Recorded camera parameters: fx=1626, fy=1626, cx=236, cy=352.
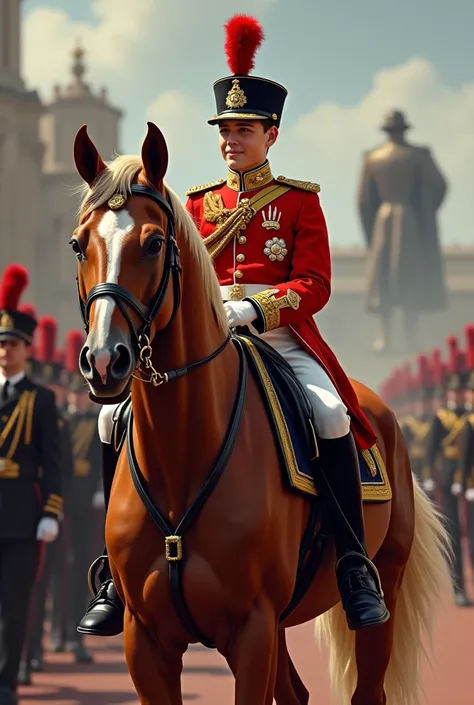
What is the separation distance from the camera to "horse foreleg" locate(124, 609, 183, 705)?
17.0 feet

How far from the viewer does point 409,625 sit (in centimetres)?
699

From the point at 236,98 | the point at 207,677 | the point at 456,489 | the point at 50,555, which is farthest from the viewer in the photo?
the point at 456,489

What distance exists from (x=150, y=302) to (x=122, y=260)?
0.17 metres

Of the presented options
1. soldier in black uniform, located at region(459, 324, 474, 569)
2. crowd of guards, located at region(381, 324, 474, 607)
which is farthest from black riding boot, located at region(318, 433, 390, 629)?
soldier in black uniform, located at region(459, 324, 474, 569)

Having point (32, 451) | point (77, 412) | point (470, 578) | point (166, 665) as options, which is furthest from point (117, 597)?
point (470, 578)

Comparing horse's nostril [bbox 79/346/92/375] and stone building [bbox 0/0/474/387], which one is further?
stone building [bbox 0/0/474/387]

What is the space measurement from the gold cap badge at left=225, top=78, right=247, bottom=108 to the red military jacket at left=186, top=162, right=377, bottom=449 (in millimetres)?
253

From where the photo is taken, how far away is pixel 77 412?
49.0 feet

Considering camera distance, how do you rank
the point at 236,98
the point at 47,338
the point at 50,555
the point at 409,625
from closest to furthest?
the point at 236,98 < the point at 409,625 < the point at 50,555 < the point at 47,338

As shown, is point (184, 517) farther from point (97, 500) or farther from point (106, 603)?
point (97, 500)

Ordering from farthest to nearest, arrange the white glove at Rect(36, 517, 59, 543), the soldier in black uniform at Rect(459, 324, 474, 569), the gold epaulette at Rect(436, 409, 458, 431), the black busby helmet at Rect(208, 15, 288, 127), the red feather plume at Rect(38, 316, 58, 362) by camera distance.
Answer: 1. the gold epaulette at Rect(436, 409, 458, 431)
2. the soldier in black uniform at Rect(459, 324, 474, 569)
3. the red feather plume at Rect(38, 316, 58, 362)
4. the white glove at Rect(36, 517, 59, 543)
5. the black busby helmet at Rect(208, 15, 288, 127)

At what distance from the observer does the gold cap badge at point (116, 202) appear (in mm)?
4852

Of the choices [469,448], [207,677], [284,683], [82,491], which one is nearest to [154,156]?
[284,683]

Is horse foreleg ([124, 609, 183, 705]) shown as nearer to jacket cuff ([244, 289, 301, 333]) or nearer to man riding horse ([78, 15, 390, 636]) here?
man riding horse ([78, 15, 390, 636])
